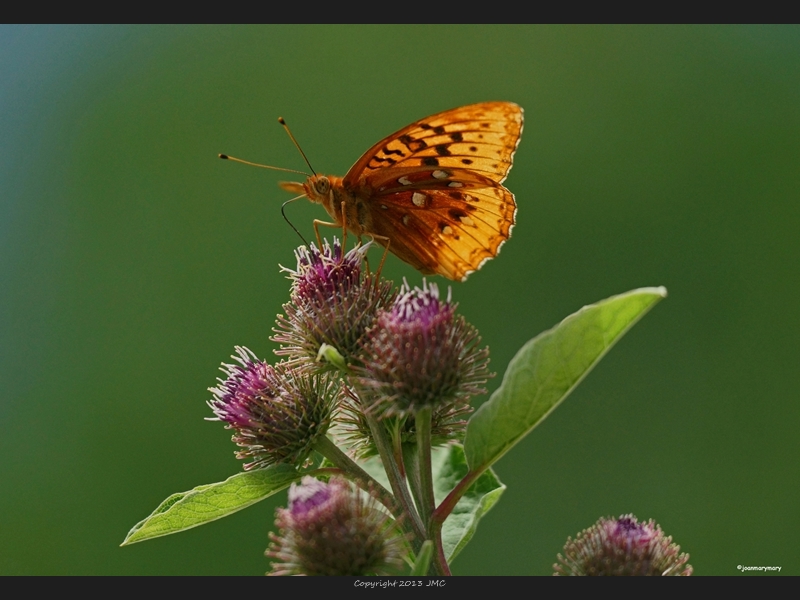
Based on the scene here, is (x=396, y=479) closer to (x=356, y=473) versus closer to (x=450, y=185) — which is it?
(x=356, y=473)

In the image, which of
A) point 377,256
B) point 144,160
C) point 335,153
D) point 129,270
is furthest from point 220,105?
point 377,256

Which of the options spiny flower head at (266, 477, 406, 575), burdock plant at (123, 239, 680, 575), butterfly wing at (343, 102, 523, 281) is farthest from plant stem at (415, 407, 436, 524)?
butterfly wing at (343, 102, 523, 281)

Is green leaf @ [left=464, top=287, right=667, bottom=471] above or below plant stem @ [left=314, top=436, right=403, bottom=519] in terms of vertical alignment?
above

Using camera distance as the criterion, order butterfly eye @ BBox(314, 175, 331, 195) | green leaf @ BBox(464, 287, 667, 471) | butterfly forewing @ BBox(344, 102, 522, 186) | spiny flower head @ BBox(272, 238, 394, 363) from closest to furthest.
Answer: green leaf @ BBox(464, 287, 667, 471) → spiny flower head @ BBox(272, 238, 394, 363) → butterfly forewing @ BBox(344, 102, 522, 186) → butterfly eye @ BBox(314, 175, 331, 195)

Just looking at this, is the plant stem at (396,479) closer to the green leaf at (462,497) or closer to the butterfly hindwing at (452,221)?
the green leaf at (462,497)

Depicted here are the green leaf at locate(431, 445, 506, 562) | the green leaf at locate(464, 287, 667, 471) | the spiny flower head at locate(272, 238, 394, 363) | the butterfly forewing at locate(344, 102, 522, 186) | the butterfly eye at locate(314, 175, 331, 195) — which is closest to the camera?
the green leaf at locate(464, 287, 667, 471)

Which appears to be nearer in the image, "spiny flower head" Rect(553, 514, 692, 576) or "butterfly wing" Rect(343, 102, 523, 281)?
"spiny flower head" Rect(553, 514, 692, 576)

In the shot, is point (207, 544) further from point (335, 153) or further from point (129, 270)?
point (335, 153)

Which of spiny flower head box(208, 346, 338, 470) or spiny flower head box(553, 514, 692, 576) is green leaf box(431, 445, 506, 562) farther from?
spiny flower head box(208, 346, 338, 470)
